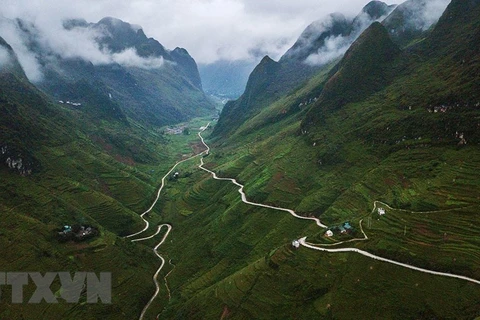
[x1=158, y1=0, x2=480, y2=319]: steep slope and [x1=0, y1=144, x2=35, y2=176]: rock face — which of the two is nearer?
[x1=158, y1=0, x2=480, y2=319]: steep slope

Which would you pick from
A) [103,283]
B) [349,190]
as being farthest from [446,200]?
[103,283]

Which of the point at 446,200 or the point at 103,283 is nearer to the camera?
the point at 446,200

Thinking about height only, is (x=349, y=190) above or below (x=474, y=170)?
above

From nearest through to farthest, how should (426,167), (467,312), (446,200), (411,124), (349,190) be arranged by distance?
(467,312) < (446,200) < (426,167) < (349,190) < (411,124)

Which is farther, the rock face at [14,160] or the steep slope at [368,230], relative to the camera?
the rock face at [14,160]

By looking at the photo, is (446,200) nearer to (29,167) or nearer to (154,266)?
(154,266)

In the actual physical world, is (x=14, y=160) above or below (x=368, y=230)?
above

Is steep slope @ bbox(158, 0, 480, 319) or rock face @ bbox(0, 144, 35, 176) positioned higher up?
rock face @ bbox(0, 144, 35, 176)

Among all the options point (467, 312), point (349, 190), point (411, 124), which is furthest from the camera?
point (411, 124)

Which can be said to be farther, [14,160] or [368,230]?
[14,160]

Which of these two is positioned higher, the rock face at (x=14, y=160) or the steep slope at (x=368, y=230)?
the rock face at (x=14, y=160)

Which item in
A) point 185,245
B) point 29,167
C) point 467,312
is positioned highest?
point 29,167
